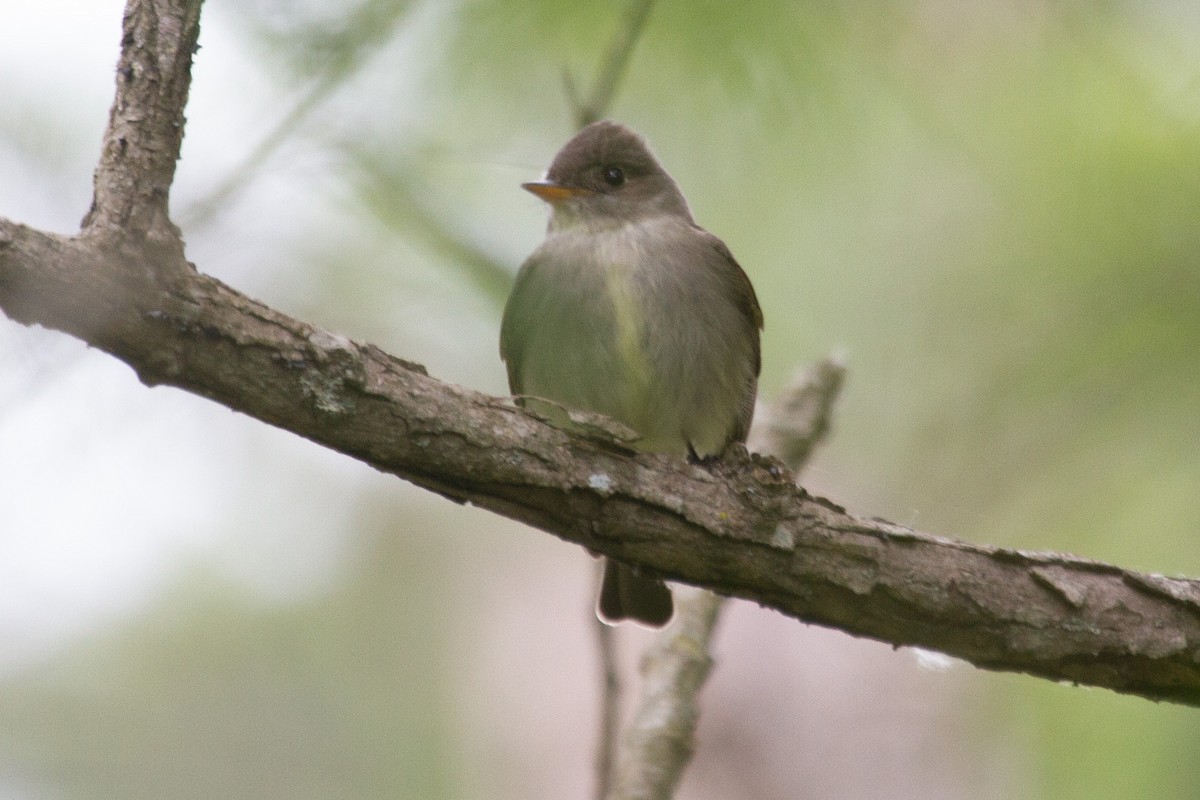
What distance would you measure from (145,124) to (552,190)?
7.68ft

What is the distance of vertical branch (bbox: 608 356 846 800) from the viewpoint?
3988mm

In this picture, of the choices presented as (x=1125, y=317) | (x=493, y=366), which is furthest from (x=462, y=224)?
(x=1125, y=317)

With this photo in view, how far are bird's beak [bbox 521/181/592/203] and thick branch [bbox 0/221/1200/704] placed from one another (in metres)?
1.72

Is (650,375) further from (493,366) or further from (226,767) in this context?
(226,767)

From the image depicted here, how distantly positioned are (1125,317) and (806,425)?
118 cm

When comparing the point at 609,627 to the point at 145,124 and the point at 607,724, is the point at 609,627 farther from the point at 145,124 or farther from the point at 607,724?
the point at 145,124

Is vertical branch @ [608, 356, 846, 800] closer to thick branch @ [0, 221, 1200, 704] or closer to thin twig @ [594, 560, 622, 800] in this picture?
thin twig @ [594, 560, 622, 800]

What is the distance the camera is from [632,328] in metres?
4.18

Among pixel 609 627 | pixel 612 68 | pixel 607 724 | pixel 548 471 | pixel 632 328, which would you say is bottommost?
pixel 607 724

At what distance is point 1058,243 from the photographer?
15.6 feet

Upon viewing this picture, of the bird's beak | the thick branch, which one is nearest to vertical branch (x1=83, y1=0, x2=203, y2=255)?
the thick branch

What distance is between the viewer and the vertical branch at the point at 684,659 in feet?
13.1

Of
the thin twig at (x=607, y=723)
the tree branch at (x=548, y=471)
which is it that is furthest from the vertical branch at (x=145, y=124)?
the thin twig at (x=607, y=723)

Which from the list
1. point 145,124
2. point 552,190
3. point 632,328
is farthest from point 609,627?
point 145,124
